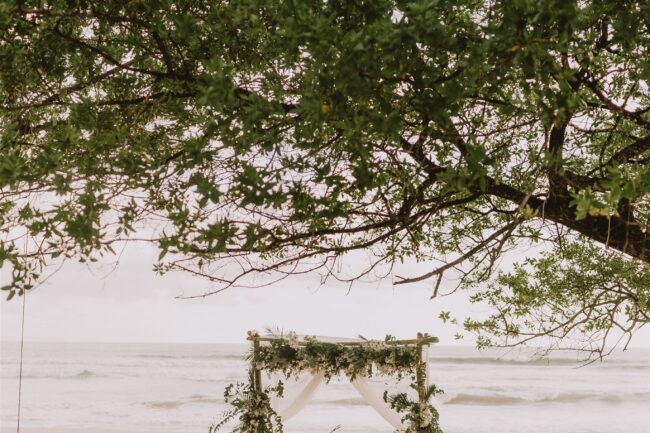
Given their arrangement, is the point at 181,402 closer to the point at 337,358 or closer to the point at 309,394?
the point at 309,394

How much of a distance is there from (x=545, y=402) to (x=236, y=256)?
60.1 ft

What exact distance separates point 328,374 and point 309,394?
47 cm

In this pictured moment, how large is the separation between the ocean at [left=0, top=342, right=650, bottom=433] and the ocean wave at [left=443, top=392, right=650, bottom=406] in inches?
1.2

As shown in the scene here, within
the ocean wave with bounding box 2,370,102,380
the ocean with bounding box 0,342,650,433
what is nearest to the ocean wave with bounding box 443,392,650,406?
the ocean with bounding box 0,342,650,433

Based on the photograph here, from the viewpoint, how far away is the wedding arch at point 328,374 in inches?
272

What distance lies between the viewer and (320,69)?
2.17 metres

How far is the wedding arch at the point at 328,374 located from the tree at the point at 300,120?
2.14m

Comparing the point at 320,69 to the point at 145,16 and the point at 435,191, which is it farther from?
the point at 435,191

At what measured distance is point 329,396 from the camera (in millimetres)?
19797

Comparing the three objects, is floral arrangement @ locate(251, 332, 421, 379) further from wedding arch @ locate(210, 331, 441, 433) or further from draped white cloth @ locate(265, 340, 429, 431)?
draped white cloth @ locate(265, 340, 429, 431)

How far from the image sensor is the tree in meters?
2.05

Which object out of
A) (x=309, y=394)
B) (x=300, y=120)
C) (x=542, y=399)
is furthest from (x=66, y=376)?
(x=300, y=120)

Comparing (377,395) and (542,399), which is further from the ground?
(377,395)

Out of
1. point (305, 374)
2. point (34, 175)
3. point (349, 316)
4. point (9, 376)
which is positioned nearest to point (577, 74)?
point (34, 175)
